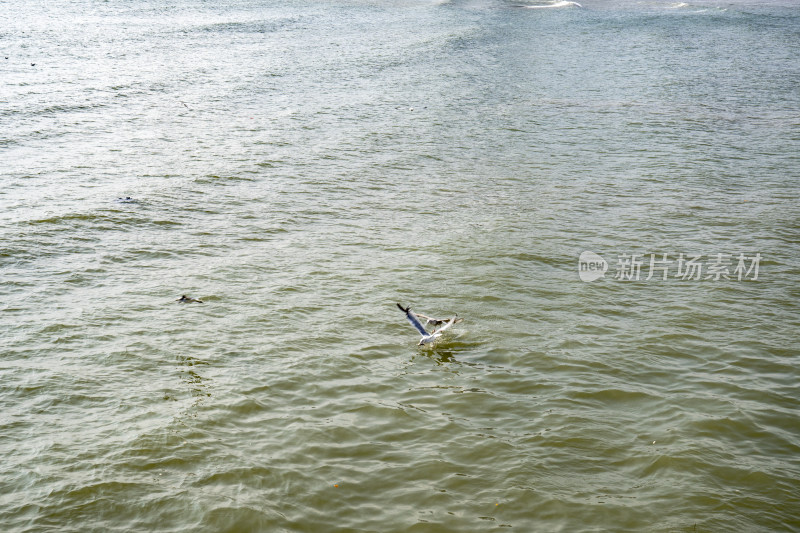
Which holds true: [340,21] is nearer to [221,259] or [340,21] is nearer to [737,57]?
[737,57]

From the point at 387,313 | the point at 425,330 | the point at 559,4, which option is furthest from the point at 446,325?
the point at 559,4

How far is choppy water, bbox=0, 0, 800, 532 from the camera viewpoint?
8.22 metres

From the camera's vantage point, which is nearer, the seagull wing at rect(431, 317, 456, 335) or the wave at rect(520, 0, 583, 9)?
the seagull wing at rect(431, 317, 456, 335)

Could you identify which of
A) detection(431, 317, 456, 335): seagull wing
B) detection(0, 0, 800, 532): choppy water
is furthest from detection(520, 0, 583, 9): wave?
detection(431, 317, 456, 335): seagull wing

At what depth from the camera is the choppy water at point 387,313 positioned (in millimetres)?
8219

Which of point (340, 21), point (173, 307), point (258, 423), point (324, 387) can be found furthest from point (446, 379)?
point (340, 21)

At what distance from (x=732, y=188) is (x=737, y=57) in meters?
25.2

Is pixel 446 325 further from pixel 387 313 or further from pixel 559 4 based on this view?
pixel 559 4

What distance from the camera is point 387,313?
1235 cm

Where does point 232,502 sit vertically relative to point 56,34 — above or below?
below

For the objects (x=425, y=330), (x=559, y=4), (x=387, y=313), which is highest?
(x=559, y=4)

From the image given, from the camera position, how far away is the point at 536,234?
51.2ft

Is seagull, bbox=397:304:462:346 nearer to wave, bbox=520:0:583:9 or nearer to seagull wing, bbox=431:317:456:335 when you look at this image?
seagull wing, bbox=431:317:456:335

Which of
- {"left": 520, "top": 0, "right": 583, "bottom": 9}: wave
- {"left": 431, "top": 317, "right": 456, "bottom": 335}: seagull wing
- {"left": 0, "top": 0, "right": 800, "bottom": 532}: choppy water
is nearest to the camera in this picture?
{"left": 0, "top": 0, "right": 800, "bottom": 532}: choppy water
